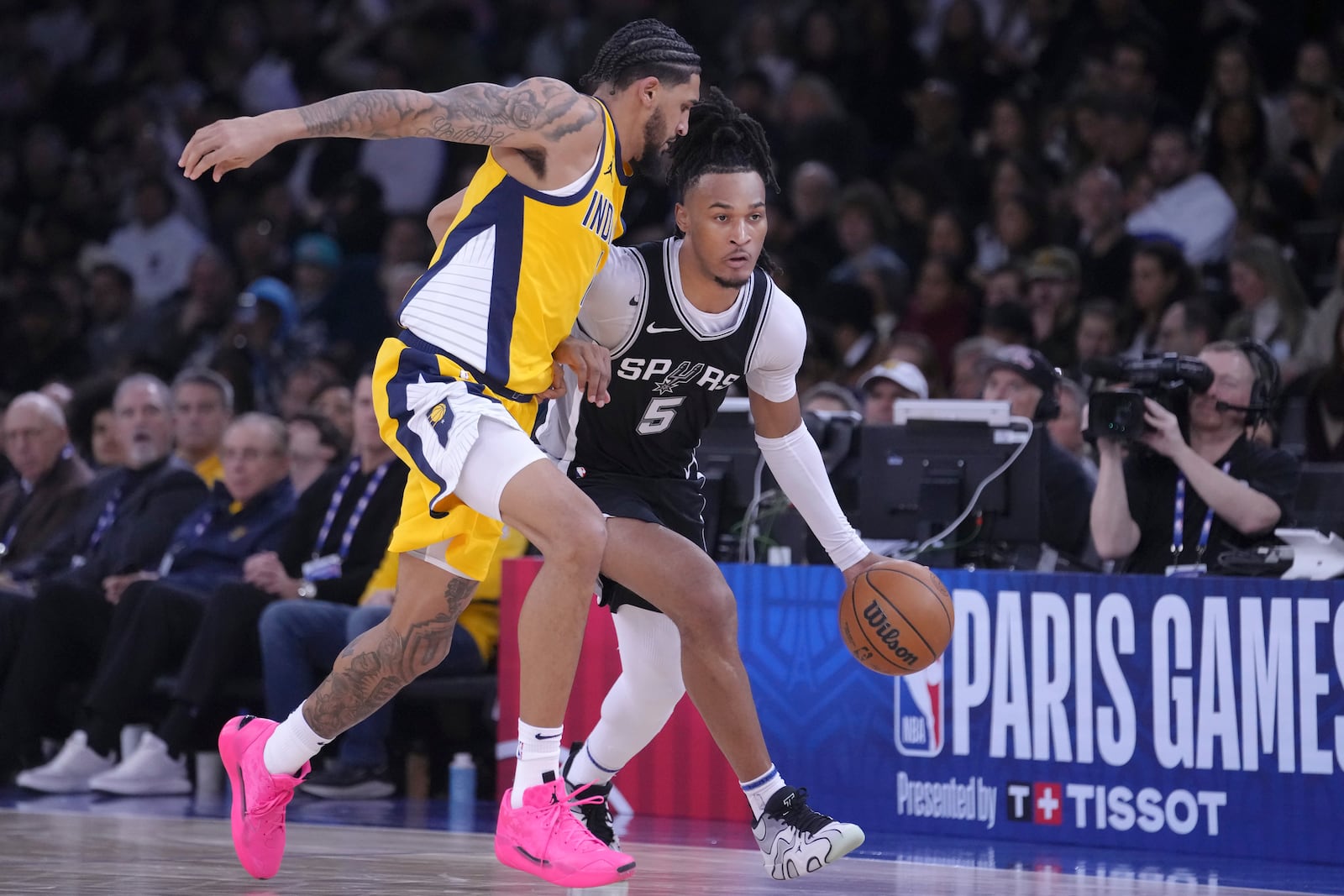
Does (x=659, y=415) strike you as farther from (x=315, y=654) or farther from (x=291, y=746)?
(x=315, y=654)

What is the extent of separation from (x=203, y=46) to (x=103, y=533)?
299 inches

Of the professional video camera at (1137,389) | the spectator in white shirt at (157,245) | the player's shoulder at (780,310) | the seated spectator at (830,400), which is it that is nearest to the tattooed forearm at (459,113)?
the player's shoulder at (780,310)

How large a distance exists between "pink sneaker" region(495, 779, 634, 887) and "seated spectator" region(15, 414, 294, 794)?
12.3 ft

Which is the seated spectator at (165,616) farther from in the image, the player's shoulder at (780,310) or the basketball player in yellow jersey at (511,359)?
the player's shoulder at (780,310)

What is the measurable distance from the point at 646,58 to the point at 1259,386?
2.74 meters

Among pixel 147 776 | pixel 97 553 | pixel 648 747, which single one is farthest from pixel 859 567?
pixel 97 553

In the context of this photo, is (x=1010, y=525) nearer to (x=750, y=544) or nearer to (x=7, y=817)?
(x=750, y=544)

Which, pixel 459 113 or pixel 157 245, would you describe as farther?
pixel 157 245

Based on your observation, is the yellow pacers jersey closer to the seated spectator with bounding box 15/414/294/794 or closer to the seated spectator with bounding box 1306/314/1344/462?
the seated spectator with bounding box 15/414/294/794

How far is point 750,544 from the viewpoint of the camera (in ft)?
22.9

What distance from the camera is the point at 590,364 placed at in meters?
4.49

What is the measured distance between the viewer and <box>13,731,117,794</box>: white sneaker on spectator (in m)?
7.68

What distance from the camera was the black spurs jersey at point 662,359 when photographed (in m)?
4.75

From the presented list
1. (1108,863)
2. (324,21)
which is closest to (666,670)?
(1108,863)
